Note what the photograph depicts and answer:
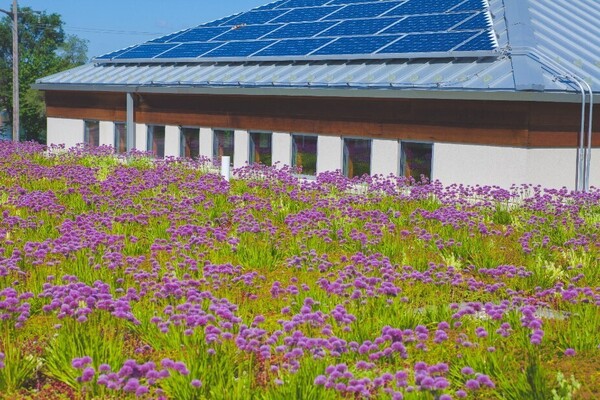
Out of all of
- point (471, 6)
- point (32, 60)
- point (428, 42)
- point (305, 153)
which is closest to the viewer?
point (428, 42)

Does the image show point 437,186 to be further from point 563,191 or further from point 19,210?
point 19,210

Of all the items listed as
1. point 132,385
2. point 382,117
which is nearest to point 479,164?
point 382,117

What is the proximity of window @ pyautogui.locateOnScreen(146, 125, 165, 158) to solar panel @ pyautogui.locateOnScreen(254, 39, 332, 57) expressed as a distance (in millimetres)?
4936

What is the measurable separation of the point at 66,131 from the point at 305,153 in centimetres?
1448

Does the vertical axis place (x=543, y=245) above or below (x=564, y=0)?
below

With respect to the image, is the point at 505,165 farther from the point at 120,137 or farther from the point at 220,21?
the point at 220,21

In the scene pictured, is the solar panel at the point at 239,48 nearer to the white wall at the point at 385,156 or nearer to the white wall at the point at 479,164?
the white wall at the point at 385,156

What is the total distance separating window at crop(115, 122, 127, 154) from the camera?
35438 mm

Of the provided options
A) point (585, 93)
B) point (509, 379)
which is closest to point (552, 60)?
point (585, 93)

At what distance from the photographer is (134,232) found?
560 inches

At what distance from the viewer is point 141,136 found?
3416 cm

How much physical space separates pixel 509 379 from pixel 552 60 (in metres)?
17.2

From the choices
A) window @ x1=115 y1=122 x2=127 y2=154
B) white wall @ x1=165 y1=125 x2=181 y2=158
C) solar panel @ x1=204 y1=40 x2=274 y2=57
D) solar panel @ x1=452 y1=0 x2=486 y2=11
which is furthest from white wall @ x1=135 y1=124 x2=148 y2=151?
solar panel @ x1=452 y1=0 x2=486 y2=11

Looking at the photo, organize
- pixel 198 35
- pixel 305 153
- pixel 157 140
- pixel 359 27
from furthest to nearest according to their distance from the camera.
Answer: pixel 198 35, pixel 157 140, pixel 359 27, pixel 305 153
